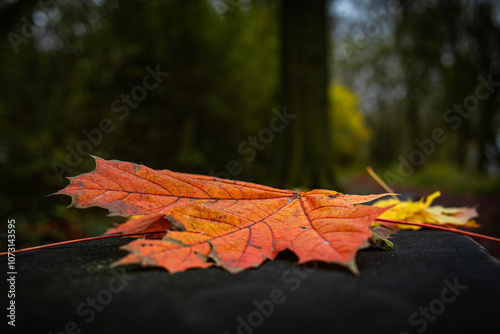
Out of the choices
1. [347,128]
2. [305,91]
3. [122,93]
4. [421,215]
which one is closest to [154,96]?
[122,93]

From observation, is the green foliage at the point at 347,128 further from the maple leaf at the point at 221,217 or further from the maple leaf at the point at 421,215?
the maple leaf at the point at 221,217

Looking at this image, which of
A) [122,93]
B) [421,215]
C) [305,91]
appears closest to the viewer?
[421,215]

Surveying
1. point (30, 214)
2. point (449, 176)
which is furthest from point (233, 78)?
point (449, 176)

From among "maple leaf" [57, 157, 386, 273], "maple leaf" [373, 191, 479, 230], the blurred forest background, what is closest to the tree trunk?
the blurred forest background

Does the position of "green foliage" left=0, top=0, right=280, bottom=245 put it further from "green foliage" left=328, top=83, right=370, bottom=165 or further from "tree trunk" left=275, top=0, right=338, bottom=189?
"green foliage" left=328, top=83, right=370, bottom=165

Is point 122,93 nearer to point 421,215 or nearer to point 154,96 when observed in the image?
point 154,96

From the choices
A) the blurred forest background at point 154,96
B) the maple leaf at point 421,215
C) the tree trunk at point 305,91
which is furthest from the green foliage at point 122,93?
the maple leaf at point 421,215

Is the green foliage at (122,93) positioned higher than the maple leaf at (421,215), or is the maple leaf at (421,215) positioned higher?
the green foliage at (122,93)

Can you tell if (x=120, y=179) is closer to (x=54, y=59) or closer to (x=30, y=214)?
(x=30, y=214)
